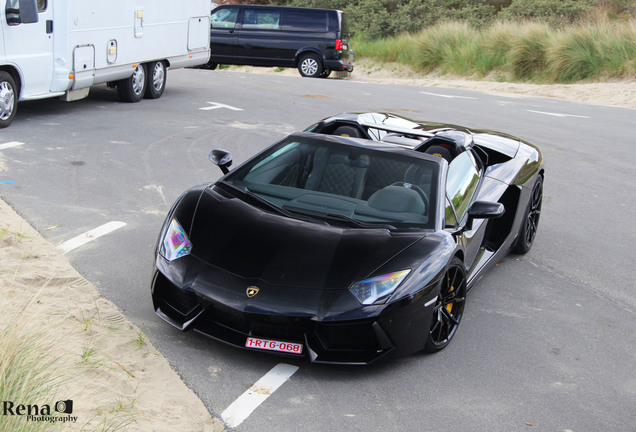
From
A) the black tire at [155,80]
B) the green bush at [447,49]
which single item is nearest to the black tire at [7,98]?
the black tire at [155,80]

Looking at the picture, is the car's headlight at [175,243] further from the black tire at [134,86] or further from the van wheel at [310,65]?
the van wheel at [310,65]

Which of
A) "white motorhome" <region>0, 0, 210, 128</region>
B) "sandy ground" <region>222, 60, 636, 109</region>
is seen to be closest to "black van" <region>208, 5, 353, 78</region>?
"sandy ground" <region>222, 60, 636, 109</region>

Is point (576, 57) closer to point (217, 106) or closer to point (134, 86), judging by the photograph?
point (217, 106)

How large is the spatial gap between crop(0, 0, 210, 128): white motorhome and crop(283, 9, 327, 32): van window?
876cm

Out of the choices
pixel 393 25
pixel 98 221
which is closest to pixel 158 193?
pixel 98 221

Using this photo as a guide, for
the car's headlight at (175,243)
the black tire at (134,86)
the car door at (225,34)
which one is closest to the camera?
the car's headlight at (175,243)

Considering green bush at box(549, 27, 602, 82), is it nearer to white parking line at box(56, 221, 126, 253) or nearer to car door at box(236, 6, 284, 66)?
car door at box(236, 6, 284, 66)

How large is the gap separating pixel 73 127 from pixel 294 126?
3.44m

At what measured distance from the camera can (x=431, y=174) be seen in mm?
5551

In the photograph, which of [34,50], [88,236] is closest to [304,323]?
[88,236]

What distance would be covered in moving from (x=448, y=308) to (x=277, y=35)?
20072 millimetres

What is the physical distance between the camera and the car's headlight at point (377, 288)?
4426 mm

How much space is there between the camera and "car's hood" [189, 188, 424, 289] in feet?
14.9
